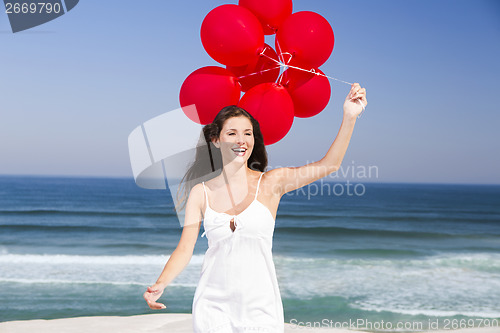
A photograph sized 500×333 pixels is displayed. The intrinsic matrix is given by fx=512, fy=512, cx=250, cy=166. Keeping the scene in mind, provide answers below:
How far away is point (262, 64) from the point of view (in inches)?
133

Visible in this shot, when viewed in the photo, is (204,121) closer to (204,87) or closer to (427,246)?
(204,87)

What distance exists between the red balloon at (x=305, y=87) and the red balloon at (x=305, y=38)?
10cm

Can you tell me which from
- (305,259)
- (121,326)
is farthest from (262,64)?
(305,259)

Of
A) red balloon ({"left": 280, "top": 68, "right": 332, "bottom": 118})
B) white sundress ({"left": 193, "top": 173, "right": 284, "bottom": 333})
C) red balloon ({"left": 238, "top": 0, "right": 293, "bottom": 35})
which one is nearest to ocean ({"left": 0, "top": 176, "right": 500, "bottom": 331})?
red balloon ({"left": 280, "top": 68, "right": 332, "bottom": 118})

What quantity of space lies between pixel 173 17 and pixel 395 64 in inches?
404

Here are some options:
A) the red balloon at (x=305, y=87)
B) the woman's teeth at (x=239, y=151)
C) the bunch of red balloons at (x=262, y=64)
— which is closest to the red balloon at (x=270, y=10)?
the bunch of red balloons at (x=262, y=64)

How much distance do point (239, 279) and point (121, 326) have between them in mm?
4084

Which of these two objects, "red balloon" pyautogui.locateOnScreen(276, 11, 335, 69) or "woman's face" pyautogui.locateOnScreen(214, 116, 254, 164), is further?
"red balloon" pyautogui.locateOnScreen(276, 11, 335, 69)

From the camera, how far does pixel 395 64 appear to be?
23047 millimetres

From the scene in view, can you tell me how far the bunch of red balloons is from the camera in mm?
3055

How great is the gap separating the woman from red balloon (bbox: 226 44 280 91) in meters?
0.80

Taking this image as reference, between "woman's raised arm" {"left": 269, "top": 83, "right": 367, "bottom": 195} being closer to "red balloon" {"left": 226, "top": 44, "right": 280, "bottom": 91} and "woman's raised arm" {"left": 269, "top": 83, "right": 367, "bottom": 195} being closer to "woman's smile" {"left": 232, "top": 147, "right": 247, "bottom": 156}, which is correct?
"woman's smile" {"left": 232, "top": 147, "right": 247, "bottom": 156}

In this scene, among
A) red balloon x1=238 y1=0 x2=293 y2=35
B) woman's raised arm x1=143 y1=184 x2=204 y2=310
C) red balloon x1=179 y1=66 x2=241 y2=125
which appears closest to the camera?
woman's raised arm x1=143 y1=184 x2=204 y2=310

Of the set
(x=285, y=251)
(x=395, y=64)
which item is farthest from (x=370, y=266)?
(x=395, y=64)
